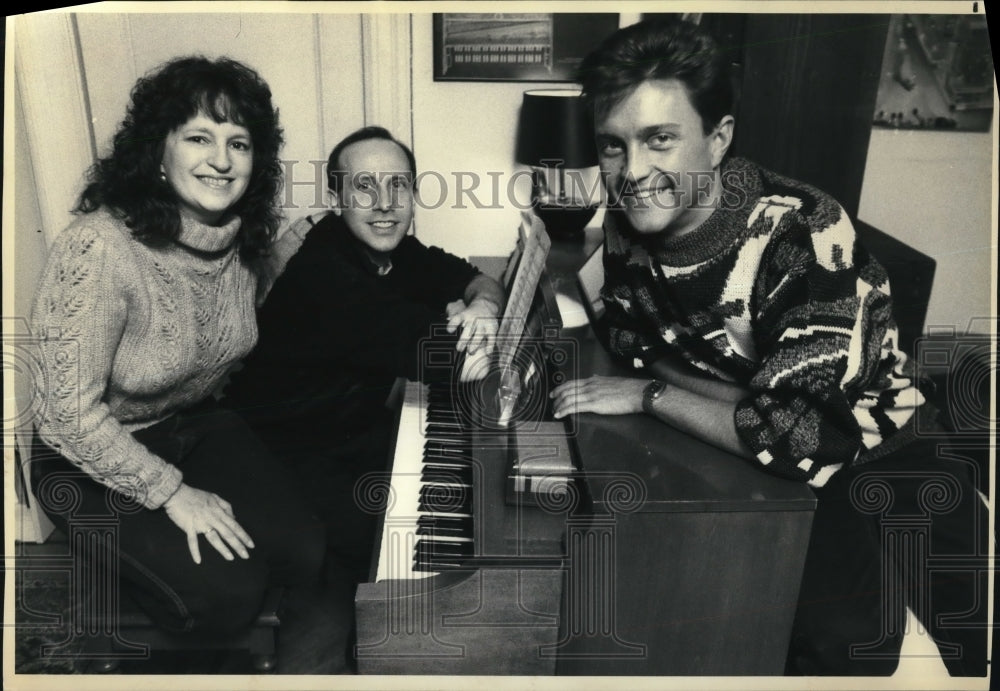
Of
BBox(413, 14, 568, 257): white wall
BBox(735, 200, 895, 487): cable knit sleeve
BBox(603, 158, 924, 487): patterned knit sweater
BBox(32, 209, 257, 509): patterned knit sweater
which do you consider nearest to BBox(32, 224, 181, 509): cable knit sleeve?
BBox(32, 209, 257, 509): patterned knit sweater

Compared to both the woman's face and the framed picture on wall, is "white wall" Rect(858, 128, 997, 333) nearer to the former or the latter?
the framed picture on wall

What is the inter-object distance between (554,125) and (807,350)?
0.57 metres

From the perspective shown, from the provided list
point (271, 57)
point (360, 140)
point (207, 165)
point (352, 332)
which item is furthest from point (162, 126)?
point (352, 332)

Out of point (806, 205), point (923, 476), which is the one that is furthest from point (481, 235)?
point (923, 476)

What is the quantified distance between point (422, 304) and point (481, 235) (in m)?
0.17

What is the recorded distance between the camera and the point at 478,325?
5.47 ft

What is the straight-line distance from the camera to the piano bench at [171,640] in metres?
1.65

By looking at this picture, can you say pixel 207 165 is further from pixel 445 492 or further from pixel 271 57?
pixel 445 492

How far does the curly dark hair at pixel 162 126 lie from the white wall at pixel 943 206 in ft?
3.52

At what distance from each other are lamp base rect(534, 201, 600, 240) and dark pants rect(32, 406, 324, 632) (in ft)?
2.17

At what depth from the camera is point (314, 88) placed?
5.20 feet

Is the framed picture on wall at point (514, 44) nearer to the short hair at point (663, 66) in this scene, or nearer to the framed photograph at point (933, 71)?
the short hair at point (663, 66)

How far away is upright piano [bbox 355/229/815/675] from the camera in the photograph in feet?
4.75

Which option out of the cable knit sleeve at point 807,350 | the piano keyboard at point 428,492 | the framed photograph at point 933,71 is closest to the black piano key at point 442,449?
the piano keyboard at point 428,492
